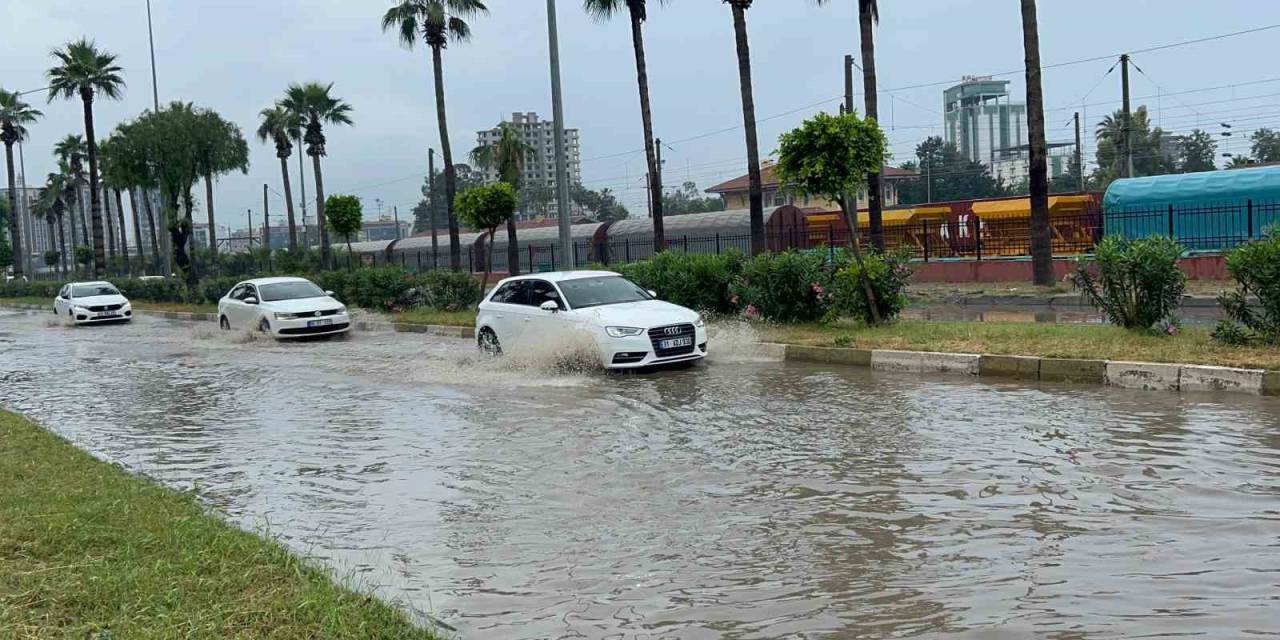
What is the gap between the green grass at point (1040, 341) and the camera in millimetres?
10766

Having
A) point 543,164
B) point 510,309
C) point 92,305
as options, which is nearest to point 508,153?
point 92,305

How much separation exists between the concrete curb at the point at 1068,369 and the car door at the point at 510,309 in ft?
Answer: 13.1

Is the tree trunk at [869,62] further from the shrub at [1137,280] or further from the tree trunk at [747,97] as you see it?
the shrub at [1137,280]

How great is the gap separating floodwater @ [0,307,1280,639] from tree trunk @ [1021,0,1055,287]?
12.2 metres

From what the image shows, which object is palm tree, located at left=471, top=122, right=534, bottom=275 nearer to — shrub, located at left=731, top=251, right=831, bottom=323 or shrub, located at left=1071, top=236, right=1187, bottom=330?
shrub, located at left=731, top=251, right=831, bottom=323

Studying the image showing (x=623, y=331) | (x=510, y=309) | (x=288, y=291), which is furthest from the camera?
(x=288, y=291)

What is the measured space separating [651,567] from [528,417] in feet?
16.8

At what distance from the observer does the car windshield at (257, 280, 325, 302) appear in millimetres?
22953

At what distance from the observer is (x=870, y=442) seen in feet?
27.7

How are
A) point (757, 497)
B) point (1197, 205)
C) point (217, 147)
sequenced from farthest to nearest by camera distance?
point (217, 147) → point (1197, 205) → point (757, 497)

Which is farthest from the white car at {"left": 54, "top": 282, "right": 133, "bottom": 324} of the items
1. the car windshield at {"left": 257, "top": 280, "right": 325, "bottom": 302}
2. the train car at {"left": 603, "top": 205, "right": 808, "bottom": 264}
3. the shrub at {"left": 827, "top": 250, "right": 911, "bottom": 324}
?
the shrub at {"left": 827, "top": 250, "right": 911, "bottom": 324}

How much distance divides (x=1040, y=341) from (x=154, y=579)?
1051 cm

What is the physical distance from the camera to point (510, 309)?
15.2m

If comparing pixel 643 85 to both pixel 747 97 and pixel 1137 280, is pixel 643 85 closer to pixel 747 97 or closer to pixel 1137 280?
pixel 747 97
